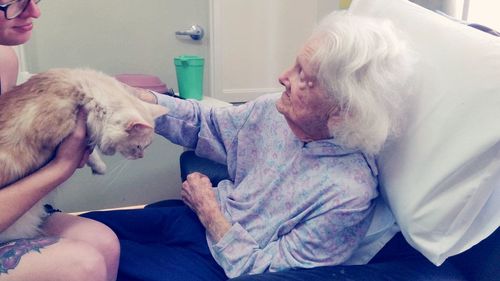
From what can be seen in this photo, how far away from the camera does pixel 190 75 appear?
2.13m

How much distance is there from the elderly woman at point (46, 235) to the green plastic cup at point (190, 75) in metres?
1.08

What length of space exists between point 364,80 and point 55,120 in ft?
2.41

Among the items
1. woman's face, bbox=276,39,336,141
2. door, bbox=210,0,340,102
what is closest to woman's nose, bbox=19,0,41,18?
woman's face, bbox=276,39,336,141

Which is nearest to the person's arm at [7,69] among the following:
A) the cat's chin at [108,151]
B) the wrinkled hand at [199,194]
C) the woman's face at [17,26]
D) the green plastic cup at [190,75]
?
the woman's face at [17,26]

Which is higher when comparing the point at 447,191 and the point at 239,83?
the point at 447,191

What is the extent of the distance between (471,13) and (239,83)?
1.29 metres

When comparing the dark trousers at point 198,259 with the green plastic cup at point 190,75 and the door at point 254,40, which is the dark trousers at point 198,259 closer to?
the green plastic cup at point 190,75

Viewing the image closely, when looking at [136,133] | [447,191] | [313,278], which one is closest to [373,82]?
[447,191]

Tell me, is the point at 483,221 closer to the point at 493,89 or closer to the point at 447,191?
the point at 447,191

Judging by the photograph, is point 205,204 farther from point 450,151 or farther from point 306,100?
point 450,151

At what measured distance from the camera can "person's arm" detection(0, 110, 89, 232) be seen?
36.2 inches

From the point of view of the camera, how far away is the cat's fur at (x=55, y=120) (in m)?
0.98

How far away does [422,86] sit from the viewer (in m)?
1.12

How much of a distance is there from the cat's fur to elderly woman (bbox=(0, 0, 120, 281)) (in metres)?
0.02
